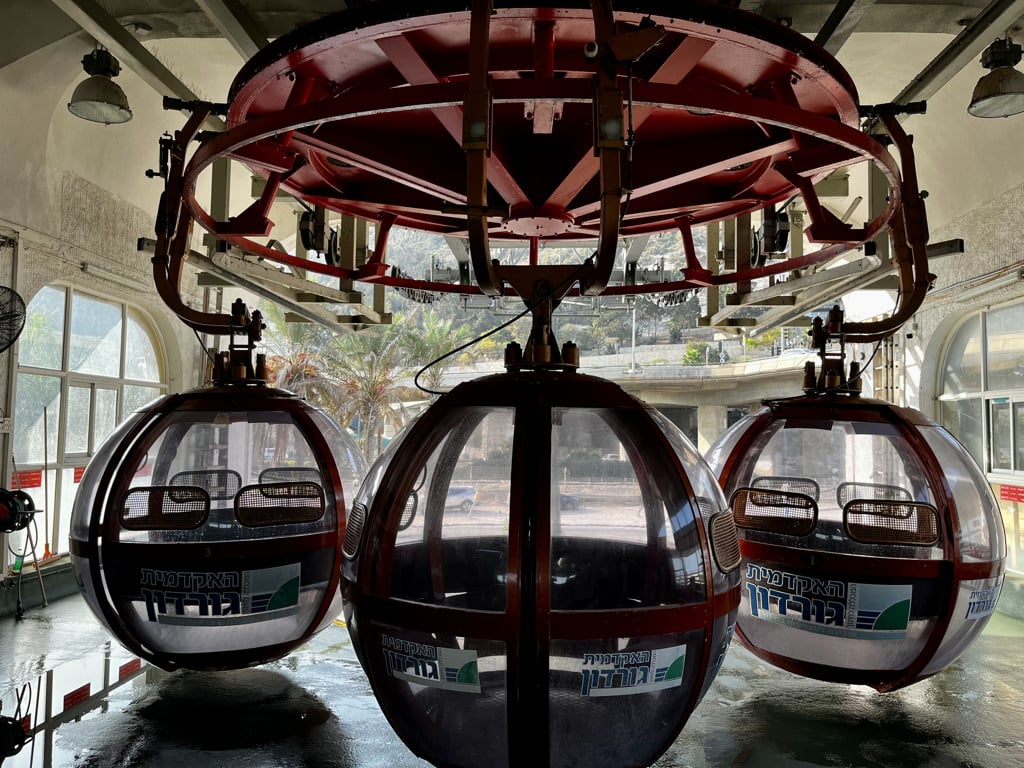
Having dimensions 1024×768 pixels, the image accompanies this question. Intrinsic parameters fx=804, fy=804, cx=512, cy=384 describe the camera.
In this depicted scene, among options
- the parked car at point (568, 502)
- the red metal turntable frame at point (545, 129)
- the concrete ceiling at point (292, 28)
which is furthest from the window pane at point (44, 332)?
the parked car at point (568, 502)

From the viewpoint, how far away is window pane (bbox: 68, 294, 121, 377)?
33.5ft

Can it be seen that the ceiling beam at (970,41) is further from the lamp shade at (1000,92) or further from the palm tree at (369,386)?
the palm tree at (369,386)

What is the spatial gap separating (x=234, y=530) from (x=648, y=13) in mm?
2948

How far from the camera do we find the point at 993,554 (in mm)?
3473

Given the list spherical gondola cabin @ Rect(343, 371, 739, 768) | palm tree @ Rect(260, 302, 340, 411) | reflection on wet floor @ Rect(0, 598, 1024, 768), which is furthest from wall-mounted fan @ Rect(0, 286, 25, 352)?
palm tree @ Rect(260, 302, 340, 411)

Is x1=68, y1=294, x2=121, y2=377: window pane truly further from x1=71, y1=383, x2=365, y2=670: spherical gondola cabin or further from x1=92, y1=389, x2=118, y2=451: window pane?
x1=71, y1=383, x2=365, y2=670: spherical gondola cabin

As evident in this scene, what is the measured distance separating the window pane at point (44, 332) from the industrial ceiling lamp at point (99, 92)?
4003 millimetres

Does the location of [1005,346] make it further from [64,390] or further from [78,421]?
[78,421]

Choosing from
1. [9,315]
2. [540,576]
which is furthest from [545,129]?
[9,315]

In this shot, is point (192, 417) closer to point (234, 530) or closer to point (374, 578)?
point (234, 530)

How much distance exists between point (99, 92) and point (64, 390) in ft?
17.0

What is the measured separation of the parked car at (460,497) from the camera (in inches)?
93.4

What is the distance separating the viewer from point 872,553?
138 inches

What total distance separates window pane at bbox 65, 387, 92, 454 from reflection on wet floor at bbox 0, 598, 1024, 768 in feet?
15.5
